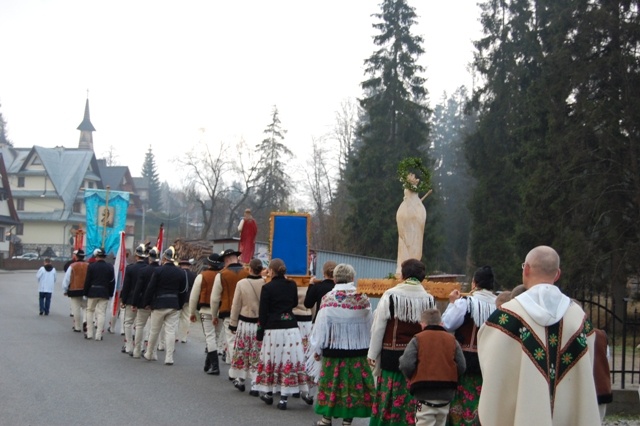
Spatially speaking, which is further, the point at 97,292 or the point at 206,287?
the point at 97,292

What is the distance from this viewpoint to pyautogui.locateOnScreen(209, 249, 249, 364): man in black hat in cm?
1388

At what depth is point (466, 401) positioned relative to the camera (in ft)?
26.6

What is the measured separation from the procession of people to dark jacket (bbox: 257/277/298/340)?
0.02 metres

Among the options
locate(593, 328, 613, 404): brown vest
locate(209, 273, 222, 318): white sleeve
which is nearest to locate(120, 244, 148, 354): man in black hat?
locate(209, 273, 222, 318): white sleeve

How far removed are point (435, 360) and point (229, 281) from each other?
675cm

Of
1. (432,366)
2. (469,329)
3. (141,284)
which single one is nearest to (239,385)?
(141,284)

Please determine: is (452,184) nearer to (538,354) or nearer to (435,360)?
(435,360)

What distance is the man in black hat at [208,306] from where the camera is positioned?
14422 mm

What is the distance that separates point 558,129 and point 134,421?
25.8m

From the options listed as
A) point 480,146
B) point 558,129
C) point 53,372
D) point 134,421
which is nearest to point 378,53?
point 480,146

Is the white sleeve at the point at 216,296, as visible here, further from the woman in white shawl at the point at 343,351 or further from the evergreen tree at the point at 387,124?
the evergreen tree at the point at 387,124

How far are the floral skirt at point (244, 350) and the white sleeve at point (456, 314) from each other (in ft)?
15.1

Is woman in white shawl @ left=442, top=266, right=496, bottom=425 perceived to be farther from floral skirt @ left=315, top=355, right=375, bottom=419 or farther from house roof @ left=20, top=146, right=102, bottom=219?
house roof @ left=20, top=146, right=102, bottom=219

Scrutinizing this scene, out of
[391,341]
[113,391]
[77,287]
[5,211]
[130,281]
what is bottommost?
[113,391]
